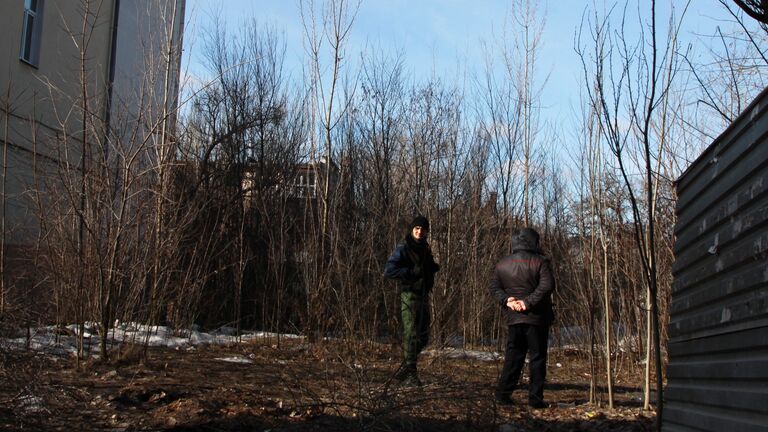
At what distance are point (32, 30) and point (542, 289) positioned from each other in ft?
38.6

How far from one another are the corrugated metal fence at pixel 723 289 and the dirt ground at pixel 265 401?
1981 millimetres

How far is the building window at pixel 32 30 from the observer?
1355 cm

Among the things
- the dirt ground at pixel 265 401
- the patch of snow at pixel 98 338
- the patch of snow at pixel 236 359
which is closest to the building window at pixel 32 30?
the patch of snow at pixel 98 338

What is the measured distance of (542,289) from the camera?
6078 mm

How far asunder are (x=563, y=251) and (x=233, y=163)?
26.2 feet

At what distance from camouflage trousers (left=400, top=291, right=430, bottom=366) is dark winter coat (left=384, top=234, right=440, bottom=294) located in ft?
0.24

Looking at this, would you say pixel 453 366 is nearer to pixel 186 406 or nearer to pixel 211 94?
pixel 186 406

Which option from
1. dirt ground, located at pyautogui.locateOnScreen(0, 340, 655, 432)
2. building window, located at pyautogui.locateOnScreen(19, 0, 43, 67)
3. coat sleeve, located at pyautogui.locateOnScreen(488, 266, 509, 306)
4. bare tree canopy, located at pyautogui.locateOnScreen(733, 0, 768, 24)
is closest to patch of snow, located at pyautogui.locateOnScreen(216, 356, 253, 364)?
dirt ground, located at pyautogui.locateOnScreen(0, 340, 655, 432)

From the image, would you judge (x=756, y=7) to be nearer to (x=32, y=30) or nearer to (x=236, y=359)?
(x=236, y=359)

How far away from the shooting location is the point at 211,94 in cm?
1616

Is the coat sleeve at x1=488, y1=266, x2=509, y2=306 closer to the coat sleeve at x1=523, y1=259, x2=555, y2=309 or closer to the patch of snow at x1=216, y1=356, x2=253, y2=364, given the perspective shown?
the coat sleeve at x1=523, y1=259, x2=555, y2=309

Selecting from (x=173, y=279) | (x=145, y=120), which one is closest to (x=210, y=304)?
(x=173, y=279)

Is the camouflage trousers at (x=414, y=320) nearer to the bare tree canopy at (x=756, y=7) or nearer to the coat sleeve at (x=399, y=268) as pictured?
the coat sleeve at (x=399, y=268)

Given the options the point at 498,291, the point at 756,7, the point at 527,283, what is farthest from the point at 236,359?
the point at 756,7
